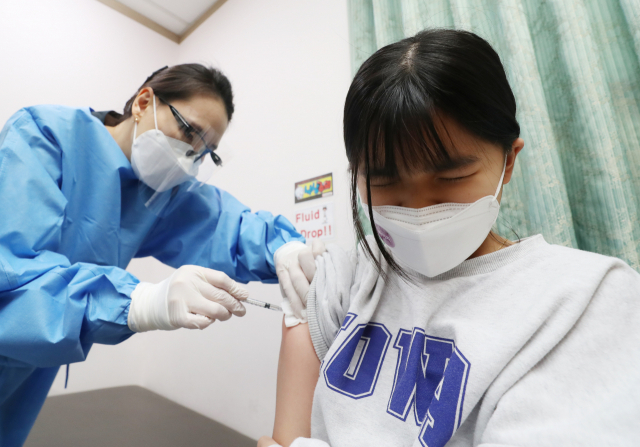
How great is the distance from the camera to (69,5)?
6.79 feet

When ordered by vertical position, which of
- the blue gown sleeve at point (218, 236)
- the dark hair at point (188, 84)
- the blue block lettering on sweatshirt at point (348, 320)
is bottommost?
the blue block lettering on sweatshirt at point (348, 320)

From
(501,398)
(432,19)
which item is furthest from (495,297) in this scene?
(432,19)

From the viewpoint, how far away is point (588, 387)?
0.42 m

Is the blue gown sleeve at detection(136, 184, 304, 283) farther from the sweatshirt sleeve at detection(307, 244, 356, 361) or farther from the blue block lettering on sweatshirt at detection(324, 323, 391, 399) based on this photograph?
the blue block lettering on sweatshirt at detection(324, 323, 391, 399)

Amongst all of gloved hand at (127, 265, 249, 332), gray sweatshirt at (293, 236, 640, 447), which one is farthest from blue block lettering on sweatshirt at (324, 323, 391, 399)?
gloved hand at (127, 265, 249, 332)

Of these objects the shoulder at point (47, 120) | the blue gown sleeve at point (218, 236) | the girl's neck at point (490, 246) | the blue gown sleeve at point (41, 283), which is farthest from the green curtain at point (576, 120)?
the shoulder at point (47, 120)

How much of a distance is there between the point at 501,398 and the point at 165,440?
1311 mm

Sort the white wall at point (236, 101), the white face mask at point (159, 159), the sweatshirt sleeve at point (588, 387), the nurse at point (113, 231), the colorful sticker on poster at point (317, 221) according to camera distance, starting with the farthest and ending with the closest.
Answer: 1. the white wall at point (236, 101)
2. the colorful sticker on poster at point (317, 221)
3. the white face mask at point (159, 159)
4. the nurse at point (113, 231)
5. the sweatshirt sleeve at point (588, 387)

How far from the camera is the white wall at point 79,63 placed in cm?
185

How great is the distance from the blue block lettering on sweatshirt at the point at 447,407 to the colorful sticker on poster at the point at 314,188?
990 millimetres

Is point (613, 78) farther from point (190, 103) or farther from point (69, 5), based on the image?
point (69, 5)

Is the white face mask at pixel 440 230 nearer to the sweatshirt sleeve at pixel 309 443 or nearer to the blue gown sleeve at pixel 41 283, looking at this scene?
the sweatshirt sleeve at pixel 309 443

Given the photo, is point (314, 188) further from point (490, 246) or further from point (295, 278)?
point (490, 246)

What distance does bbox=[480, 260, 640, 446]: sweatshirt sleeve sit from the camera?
1.27 ft
